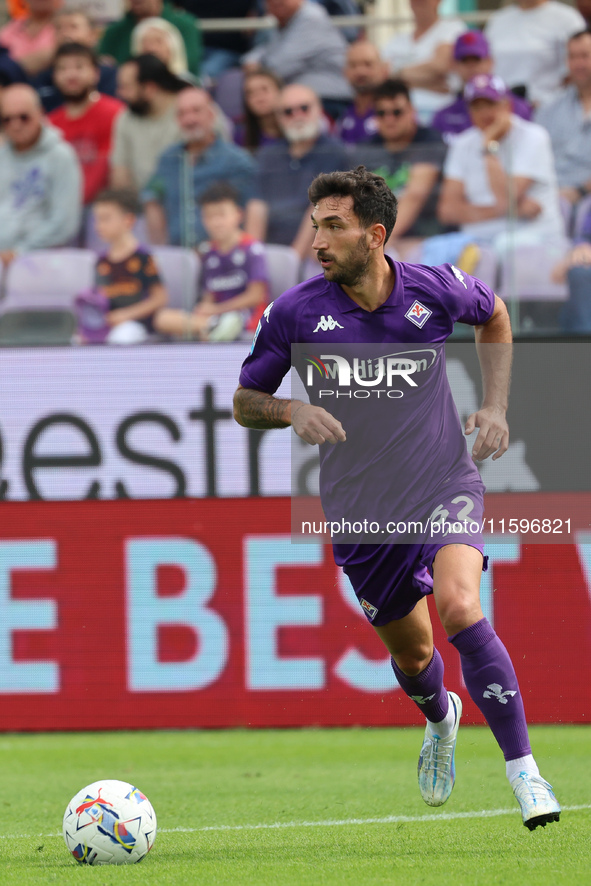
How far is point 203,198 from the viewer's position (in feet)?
28.7

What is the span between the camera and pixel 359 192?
4.61 m

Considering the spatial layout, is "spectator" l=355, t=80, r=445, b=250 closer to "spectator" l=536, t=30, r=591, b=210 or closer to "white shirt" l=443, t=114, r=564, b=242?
"white shirt" l=443, t=114, r=564, b=242

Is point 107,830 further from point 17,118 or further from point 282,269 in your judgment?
point 17,118

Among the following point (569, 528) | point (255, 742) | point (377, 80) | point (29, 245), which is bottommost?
point (255, 742)

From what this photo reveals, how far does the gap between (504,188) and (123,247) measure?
8.92 feet

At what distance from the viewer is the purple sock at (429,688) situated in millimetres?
5207

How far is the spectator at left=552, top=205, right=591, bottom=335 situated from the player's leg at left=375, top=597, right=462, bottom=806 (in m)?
3.59

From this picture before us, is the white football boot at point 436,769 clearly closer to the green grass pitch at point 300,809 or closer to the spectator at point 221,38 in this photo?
the green grass pitch at point 300,809

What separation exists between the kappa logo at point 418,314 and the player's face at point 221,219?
13.5 feet

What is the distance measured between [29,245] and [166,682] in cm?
344

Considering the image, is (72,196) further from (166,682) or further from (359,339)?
(359,339)

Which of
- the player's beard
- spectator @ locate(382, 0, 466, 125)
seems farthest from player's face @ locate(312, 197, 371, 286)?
spectator @ locate(382, 0, 466, 125)

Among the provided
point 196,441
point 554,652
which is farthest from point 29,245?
point 554,652

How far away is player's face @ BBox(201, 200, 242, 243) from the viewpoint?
8695mm
